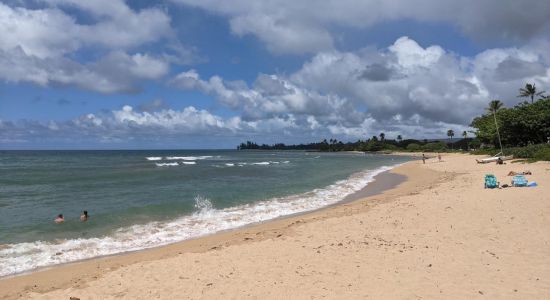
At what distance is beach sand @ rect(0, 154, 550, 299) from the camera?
6.96 metres

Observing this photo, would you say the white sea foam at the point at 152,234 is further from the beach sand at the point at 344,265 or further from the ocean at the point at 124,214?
the beach sand at the point at 344,265

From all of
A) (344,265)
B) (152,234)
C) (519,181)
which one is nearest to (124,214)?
(152,234)

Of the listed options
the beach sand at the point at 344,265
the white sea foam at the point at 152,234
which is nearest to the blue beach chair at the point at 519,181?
the beach sand at the point at 344,265

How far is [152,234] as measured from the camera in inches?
557

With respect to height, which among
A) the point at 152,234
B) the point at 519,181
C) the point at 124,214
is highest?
the point at 519,181

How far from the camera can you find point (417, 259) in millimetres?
8375

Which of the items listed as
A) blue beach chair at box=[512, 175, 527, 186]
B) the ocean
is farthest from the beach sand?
blue beach chair at box=[512, 175, 527, 186]

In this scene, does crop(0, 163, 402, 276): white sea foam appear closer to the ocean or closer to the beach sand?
the ocean

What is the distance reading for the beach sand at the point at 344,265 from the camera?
6.96 metres

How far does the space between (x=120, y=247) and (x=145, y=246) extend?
785mm

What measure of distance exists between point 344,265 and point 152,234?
331 inches

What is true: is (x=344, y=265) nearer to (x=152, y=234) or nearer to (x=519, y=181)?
(x=152, y=234)

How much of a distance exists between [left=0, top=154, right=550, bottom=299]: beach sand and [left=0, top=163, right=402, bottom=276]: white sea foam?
109cm

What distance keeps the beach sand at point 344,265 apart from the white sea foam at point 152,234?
1093 millimetres
